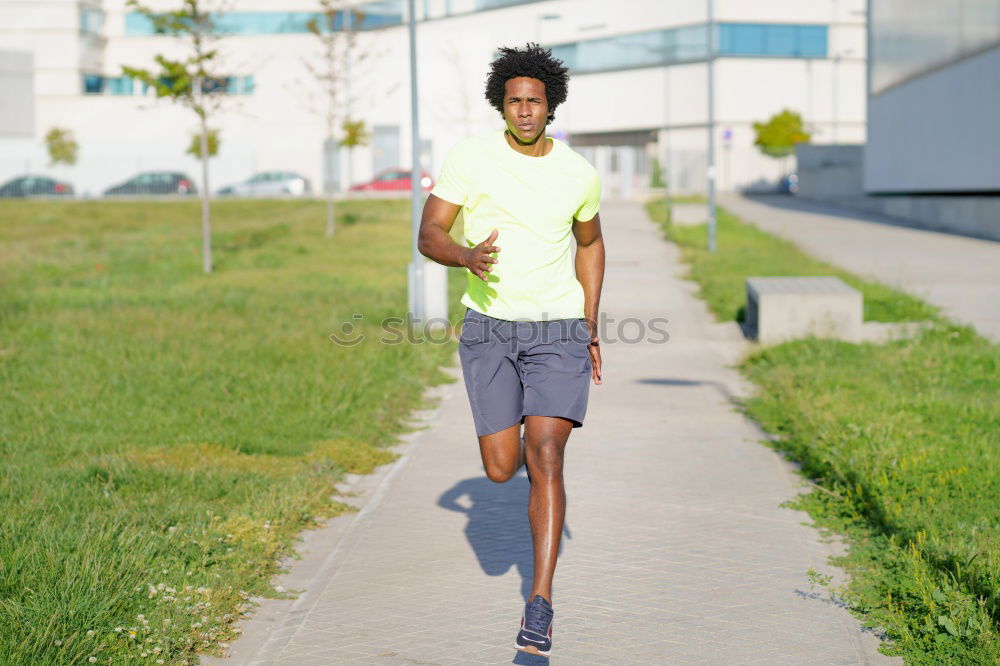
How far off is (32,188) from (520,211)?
62947mm

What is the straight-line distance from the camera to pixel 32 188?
63.3 m

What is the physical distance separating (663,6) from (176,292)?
47.8 m

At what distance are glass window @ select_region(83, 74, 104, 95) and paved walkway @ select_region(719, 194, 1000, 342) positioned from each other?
4338 cm

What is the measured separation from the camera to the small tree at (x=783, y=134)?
196ft

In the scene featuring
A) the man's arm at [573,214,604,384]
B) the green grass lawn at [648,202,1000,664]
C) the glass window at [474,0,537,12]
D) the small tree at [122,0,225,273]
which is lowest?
the green grass lawn at [648,202,1000,664]

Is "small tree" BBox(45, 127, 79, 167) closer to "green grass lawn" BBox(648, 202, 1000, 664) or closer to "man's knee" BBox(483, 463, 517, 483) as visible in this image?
"green grass lawn" BBox(648, 202, 1000, 664)

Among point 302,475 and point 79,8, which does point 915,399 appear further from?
point 79,8

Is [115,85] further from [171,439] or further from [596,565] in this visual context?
[596,565]

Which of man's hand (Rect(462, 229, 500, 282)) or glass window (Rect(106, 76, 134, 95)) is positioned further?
glass window (Rect(106, 76, 134, 95))

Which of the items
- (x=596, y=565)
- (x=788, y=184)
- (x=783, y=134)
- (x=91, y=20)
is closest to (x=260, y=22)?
(x=91, y=20)

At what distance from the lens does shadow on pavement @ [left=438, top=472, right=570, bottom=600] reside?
602 cm

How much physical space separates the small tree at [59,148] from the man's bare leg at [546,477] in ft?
225

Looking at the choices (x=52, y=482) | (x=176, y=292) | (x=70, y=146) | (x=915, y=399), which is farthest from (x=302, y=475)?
(x=70, y=146)

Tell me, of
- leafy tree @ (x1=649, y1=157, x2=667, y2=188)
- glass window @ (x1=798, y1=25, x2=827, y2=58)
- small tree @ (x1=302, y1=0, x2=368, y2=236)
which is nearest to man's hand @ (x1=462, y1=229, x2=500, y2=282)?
small tree @ (x1=302, y1=0, x2=368, y2=236)
